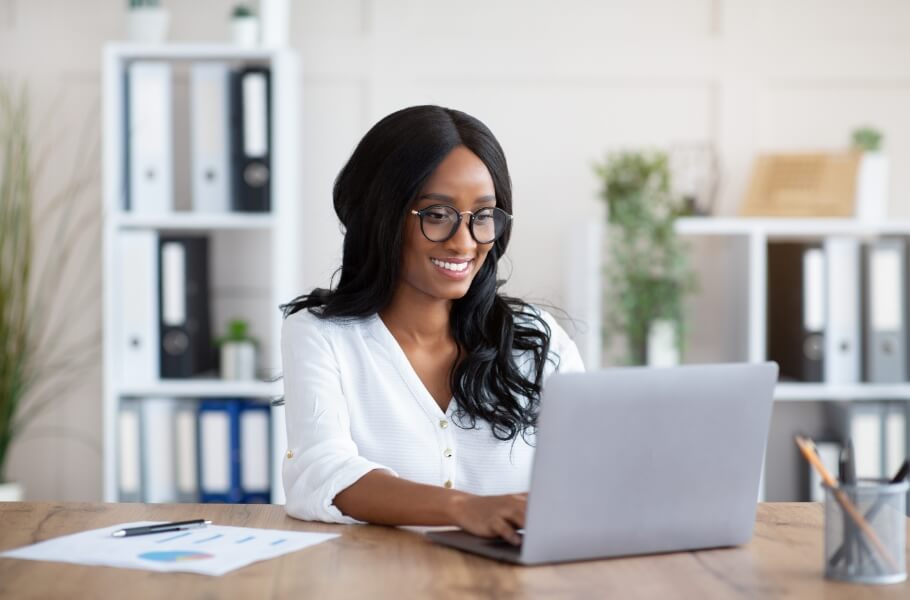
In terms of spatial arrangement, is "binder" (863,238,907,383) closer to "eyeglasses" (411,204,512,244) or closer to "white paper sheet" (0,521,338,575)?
"eyeglasses" (411,204,512,244)

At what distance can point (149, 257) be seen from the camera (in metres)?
3.18

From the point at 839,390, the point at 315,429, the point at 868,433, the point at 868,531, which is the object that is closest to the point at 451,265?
the point at 315,429

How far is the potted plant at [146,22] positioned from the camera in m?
3.22

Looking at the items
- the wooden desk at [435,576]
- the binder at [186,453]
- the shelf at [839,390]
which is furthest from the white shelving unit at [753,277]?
the wooden desk at [435,576]

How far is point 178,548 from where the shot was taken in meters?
1.30

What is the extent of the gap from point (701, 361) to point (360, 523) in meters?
2.22

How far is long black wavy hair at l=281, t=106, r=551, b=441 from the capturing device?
1.81 m

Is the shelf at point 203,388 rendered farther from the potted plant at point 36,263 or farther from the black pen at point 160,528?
the black pen at point 160,528

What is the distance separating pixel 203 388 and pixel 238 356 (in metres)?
0.14

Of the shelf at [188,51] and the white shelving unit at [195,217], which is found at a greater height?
the shelf at [188,51]

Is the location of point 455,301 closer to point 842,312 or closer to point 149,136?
point 149,136

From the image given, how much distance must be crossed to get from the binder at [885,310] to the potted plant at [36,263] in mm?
2259

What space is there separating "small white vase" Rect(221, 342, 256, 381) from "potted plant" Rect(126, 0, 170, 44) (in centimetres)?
88

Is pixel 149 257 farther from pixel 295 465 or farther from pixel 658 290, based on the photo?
pixel 295 465
